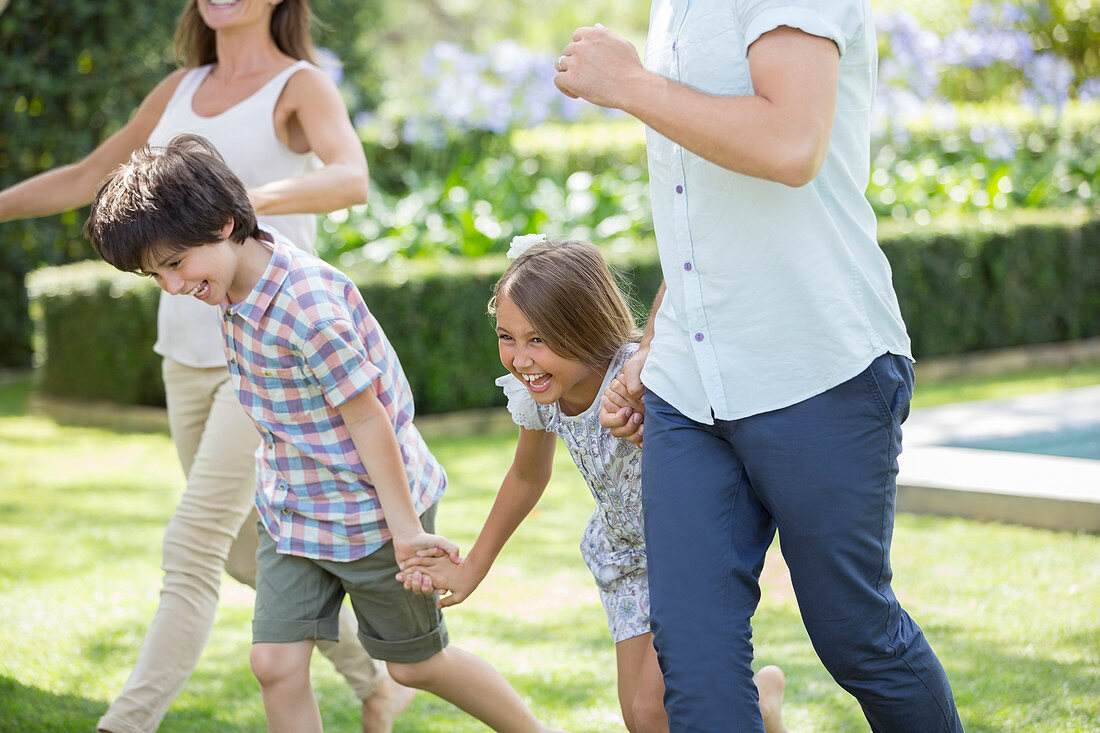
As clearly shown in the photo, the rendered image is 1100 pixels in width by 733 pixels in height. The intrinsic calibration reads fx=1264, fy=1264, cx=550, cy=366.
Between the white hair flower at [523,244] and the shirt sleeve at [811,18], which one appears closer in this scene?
the shirt sleeve at [811,18]

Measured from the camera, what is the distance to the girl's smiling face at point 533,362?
252 centimetres

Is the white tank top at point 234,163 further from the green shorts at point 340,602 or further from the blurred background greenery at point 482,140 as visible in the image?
the blurred background greenery at point 482,140

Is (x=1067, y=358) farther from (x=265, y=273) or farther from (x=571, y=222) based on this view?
(x=265, y=273)

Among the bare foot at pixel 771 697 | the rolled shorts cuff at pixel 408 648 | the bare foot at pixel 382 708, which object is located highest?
the rolled shorts cuff at pixel 408 648

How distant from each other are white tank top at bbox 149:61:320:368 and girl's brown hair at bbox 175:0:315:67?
15 centimetres

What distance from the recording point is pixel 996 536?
478cm

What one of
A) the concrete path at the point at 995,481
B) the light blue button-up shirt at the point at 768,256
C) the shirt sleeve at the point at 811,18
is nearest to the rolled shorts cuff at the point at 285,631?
the light blue button-up shirt at the point at 768,256

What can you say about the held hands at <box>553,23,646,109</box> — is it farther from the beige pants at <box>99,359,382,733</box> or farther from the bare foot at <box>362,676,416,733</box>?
the bare foot at <box>362,676,416,733</box>

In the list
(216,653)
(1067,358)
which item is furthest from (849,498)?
(1067,358)

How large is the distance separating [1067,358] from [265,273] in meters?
7.73

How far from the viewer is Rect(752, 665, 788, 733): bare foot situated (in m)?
2.79

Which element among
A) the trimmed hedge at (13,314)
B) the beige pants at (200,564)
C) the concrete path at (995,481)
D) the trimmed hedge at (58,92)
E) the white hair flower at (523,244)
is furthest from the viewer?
the trimmed hedge at (13,314)

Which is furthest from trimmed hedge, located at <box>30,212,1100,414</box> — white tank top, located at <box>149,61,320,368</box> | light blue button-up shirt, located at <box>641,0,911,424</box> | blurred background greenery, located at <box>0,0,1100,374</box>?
light blue button-up shirt, located at <box>641,0,911,424</box>

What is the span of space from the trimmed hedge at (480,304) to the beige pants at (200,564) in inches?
149
